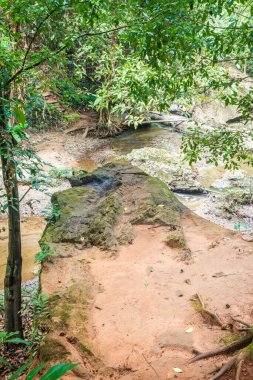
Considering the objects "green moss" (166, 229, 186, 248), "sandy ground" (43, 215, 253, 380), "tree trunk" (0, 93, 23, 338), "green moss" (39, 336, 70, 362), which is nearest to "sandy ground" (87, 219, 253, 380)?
"sandy ground" (43, 215, 253, 380)

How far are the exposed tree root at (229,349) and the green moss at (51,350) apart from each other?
129 centimetres

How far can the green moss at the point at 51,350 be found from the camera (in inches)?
132

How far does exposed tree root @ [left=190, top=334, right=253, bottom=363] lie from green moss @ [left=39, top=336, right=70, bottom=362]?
1.29m

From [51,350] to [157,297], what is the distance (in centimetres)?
156

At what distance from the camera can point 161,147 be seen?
49.3 ft

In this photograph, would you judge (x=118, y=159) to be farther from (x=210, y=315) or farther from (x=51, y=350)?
(x=51, y=350)

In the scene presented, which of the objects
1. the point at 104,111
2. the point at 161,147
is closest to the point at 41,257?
the point at 161,147

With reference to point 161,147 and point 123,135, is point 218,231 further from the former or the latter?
point 123,135

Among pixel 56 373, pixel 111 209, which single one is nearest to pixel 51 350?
pixel 56 373

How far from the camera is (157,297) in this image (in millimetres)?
4402

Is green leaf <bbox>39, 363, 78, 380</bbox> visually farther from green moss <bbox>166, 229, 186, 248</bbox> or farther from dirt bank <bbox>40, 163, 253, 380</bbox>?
green moss <bbox>166, 229, 186, 248</bbox>

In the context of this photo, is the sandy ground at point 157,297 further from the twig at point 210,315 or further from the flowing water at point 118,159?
the flowing water at point 118,159

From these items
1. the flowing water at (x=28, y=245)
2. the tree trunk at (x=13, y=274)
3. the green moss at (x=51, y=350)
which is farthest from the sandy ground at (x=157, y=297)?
the flowing water at (x=28, y=245)

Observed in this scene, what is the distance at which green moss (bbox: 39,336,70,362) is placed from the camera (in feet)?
11.0
